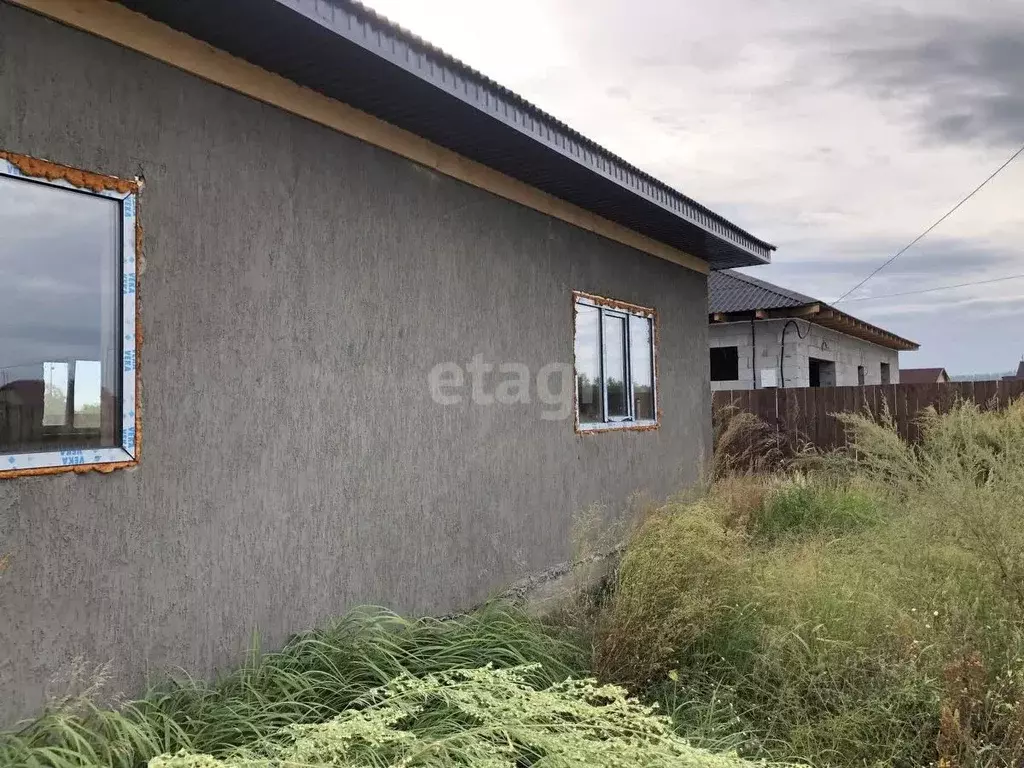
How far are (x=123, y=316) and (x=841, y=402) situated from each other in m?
12.0

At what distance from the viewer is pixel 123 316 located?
3.19 metres

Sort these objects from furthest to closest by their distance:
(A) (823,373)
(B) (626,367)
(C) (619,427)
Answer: (A) (823,373), (B) (626,367), (C) (619,427)

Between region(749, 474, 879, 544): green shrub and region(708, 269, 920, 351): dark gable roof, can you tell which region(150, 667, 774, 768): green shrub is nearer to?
region(749, 474, 879, 544): green shrub

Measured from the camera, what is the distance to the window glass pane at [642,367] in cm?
775

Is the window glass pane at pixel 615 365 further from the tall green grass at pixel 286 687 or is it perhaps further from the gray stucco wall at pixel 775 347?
the gray stucco wall at pixel 775 347

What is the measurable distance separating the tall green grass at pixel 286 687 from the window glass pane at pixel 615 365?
290 cm

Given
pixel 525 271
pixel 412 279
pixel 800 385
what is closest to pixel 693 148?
pixel 800 385

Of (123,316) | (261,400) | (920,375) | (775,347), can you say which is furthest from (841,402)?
(920,375)

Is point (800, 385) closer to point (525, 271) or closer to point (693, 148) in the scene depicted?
point (693, 148)

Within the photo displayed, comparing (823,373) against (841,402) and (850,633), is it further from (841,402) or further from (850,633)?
(850,633)

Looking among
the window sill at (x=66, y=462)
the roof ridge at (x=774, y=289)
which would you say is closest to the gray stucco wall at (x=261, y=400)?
the window sill at (x=66, y=462)

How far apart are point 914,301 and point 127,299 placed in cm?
3848

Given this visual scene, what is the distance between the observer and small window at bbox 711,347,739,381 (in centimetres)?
1589

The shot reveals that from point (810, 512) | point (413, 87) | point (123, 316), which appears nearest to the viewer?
point (123, 316)
